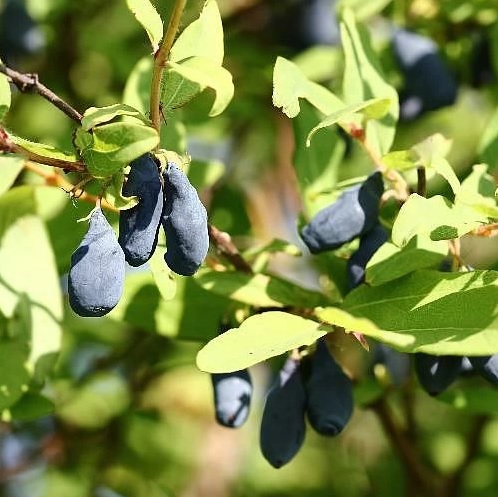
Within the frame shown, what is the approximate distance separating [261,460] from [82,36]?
3.46 feet

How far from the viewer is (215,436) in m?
2.84

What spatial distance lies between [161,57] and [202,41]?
130 mm

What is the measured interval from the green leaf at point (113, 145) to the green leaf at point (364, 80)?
1.71 feet

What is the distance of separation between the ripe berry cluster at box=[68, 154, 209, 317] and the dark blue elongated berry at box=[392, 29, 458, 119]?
0.87m

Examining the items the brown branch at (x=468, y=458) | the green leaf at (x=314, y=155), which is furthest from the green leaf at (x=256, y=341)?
the brown branch at (x=468, y=458)

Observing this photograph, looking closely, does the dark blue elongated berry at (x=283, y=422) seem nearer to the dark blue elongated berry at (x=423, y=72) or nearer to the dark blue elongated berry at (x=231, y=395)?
the dark blue elongated berry at (x=231, y=395)

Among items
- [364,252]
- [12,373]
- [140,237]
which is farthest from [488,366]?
[12,373]

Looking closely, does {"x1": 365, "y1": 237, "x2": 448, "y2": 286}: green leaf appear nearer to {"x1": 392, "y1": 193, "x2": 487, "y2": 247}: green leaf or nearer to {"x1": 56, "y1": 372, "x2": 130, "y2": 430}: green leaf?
{"x1": 392, "y1": 193, "x2": 487, "y2": 247}: green leaf

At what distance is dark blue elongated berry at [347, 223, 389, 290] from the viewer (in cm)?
129

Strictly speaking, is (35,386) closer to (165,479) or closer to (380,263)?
(380,263)

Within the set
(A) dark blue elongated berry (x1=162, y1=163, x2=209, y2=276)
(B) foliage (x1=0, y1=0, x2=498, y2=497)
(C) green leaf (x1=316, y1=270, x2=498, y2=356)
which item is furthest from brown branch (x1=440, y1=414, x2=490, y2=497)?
(A) dark blue elongated berry (x1=162, y1=163, x2=209, y2=276)

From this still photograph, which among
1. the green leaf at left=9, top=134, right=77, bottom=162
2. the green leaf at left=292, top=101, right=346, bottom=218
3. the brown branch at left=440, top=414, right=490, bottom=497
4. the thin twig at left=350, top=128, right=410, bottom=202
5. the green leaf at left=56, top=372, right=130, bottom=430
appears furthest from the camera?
the green leaf at left=56, top=372, right=130, bottom=430

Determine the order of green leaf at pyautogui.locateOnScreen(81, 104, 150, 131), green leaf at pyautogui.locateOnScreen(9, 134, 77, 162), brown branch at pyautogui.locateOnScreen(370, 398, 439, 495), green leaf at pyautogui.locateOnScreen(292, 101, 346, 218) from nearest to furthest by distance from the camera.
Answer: green leaf at pyautogui.locateOnScreen(81, 104, 150, 131) → green leaf at pyautogui.locateOnScreen(9, 134, 77, 162) → green leaf at pyautogui.locateOnScreen(292, 101, 346, 218) → brown branch at pyautogui.locateOnScreen(370, 398, 439, 495)

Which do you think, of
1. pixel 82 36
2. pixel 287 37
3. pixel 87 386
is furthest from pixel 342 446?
pixel 82 36
